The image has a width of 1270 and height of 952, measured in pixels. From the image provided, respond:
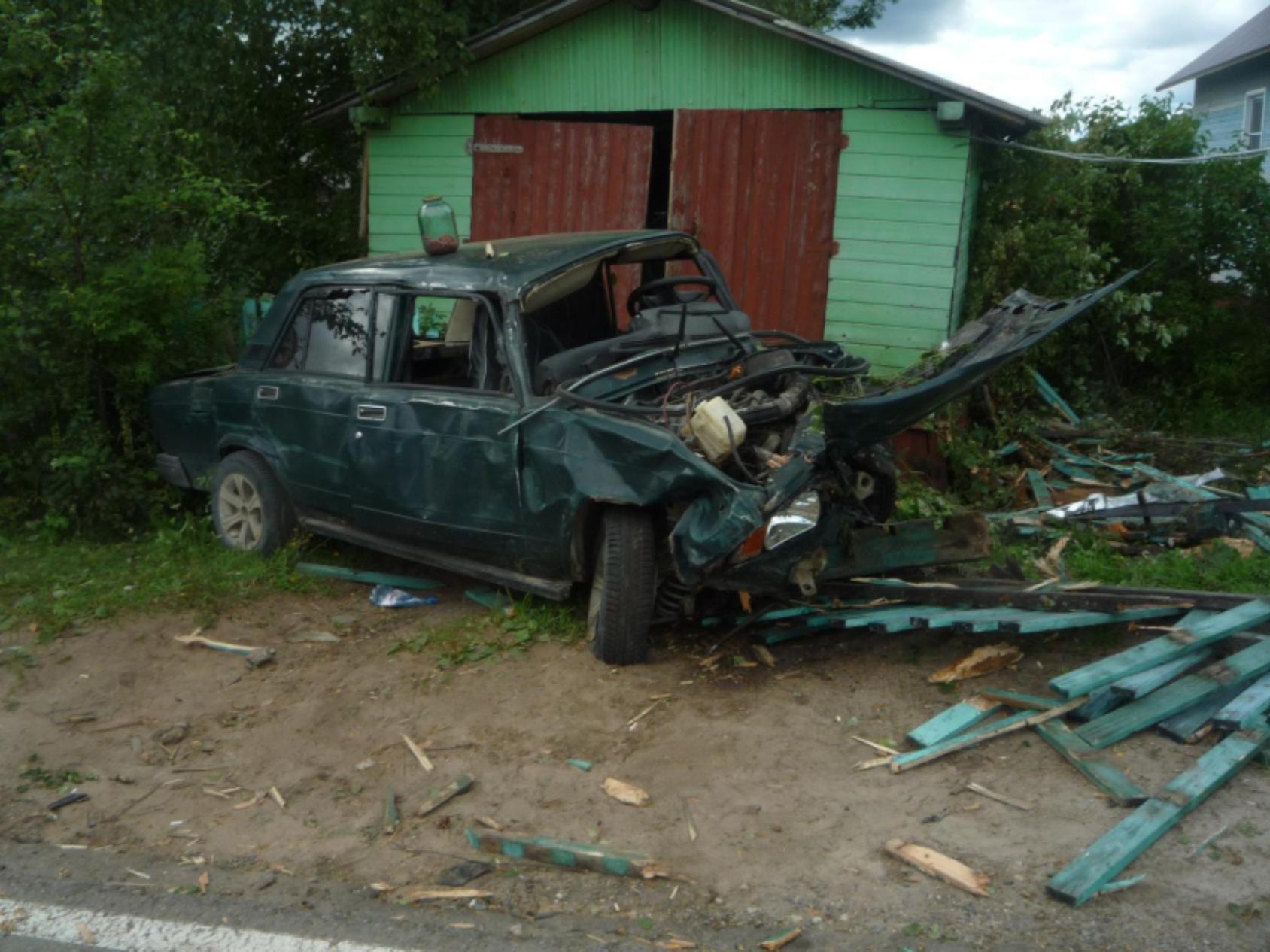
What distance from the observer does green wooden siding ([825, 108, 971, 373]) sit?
9.24 meters

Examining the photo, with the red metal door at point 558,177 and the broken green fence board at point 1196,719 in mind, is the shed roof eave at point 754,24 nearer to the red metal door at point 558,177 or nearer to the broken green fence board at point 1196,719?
the red metal door at point 558,177

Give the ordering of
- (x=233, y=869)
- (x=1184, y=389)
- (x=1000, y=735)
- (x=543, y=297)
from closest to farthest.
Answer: (x=233, y=869)
(x=1000, y=735)
(x=543, y=297)
(x=1184, y=389)

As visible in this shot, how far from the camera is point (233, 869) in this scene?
400cm

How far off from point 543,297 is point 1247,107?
2196 centimetres

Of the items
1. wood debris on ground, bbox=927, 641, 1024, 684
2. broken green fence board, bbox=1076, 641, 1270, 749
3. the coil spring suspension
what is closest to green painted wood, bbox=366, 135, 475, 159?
the coil spring suspension

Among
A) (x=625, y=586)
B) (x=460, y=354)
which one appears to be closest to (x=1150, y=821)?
(x=625, y=586)

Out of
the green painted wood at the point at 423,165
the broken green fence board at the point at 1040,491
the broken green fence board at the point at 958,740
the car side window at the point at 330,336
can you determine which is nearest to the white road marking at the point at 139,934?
the broken green fence board at the point at 958,740

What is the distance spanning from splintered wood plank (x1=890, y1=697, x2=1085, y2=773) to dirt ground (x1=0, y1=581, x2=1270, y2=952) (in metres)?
0.05

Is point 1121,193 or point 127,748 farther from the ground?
point 1121,193

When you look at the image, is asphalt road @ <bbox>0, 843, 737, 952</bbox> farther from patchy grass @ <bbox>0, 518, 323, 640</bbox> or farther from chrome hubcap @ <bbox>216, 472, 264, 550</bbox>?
chrome hubcap @ <bbox>216, 472, 264, 550</bbox>

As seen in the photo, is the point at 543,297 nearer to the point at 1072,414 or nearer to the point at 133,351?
the point at 133,351

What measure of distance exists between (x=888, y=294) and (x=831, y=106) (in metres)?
1.62

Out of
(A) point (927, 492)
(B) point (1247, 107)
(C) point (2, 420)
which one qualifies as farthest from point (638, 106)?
(B) point (1247, 107)

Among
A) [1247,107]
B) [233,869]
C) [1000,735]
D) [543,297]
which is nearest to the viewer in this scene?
[233,869]
